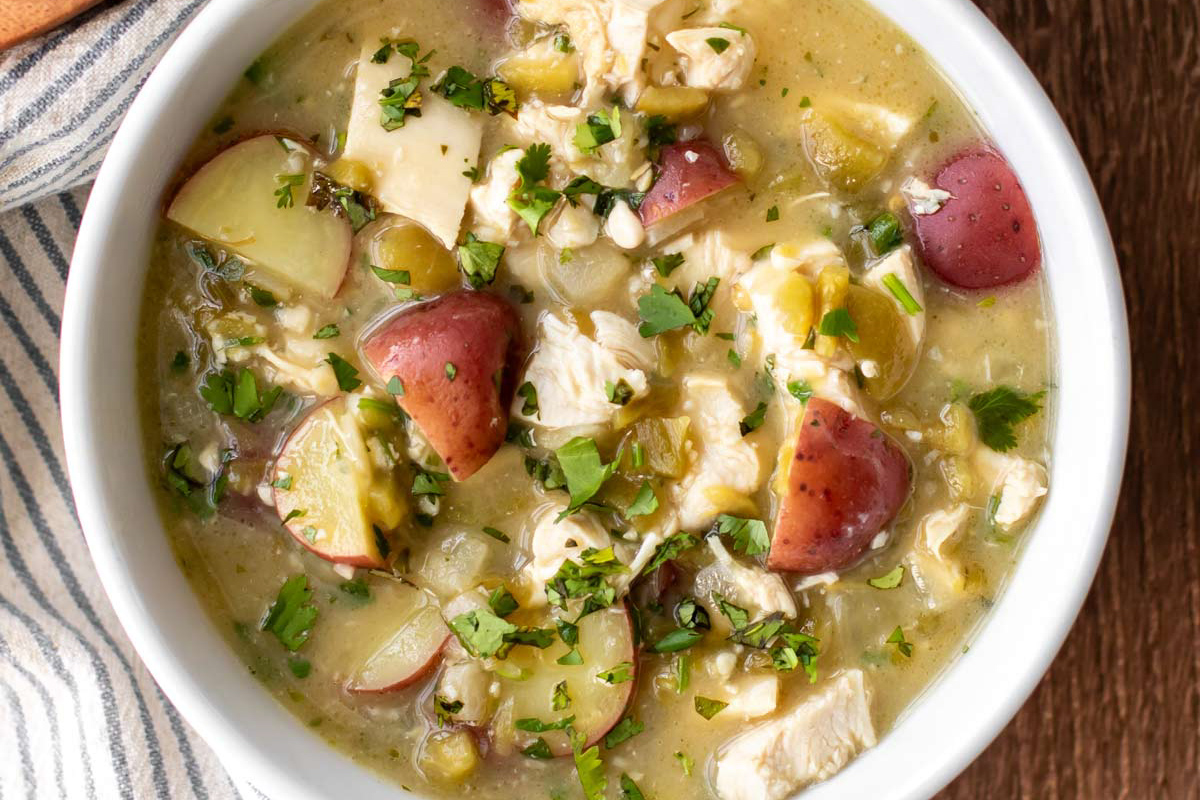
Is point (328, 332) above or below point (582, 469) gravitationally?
above

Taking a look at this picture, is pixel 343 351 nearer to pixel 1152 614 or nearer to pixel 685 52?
pixel 685 52

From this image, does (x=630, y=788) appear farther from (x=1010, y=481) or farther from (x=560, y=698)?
(x=1010, y=481)

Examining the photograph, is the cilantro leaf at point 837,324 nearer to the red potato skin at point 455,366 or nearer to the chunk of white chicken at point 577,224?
the chunk of white chicken at point 577,224

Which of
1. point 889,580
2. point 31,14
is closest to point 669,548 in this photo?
point 889,580

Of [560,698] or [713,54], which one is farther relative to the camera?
Result: [560,698]

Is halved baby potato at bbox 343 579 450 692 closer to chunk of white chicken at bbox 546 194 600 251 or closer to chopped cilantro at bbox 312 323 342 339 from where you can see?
chopped cilantro at bbox 312 323 342 339

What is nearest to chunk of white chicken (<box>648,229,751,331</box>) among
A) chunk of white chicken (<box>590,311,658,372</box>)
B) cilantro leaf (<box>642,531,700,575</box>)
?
chunk of white chicken (<box>590,311,658,372</box>)

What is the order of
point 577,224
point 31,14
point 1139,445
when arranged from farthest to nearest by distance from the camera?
point 1139,445, point 31,14, point 577,224
